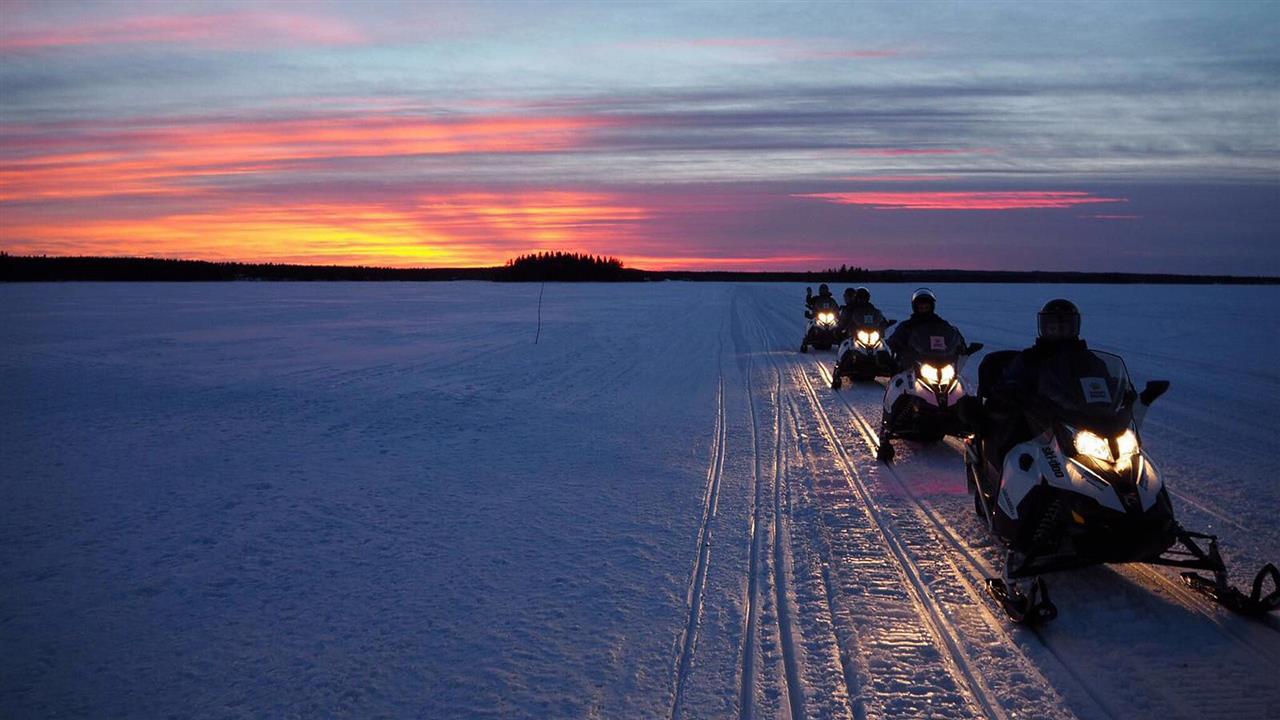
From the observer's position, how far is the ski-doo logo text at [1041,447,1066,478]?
4965 millimetres

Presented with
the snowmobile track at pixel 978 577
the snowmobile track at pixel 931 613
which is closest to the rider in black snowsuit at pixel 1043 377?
the snowmobile track at pixel 978 577

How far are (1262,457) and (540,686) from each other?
8165 mm

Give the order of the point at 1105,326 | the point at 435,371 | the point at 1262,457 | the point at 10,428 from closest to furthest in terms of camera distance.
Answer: the point at 1262,457 → the point at 10,428 → the point at 435,371 → the point at 1105,326

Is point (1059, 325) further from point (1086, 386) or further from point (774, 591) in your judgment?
point (774, 591)

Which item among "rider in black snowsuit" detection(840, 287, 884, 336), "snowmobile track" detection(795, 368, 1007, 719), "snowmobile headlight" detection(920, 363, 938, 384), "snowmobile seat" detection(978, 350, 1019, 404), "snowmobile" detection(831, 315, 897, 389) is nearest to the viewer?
"snowmobile track" detection(795, 368, 1007, 719)

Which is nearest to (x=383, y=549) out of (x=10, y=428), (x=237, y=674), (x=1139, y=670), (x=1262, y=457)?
(x=237, y=674)

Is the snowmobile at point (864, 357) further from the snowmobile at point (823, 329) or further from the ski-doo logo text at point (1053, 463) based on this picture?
the ski-doo logo text at point (1053, 463)

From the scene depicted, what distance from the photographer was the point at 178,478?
796cm

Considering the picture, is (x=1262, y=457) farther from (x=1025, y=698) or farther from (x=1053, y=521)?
(x=1025, y=698)

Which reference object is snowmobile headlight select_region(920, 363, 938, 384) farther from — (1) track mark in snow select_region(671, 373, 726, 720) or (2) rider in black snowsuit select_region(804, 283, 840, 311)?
(2) rider in black snowsuit select_region(804, 283, 840, 311)

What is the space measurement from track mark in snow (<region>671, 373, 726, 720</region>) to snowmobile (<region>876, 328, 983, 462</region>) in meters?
1.79

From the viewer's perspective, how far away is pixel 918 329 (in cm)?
960

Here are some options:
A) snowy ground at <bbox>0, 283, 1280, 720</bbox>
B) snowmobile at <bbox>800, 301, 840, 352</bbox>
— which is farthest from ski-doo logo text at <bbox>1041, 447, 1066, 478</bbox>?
snowmobile at <bbox>800, 301, 840, 352</bbox>

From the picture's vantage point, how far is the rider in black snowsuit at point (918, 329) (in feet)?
31.3
